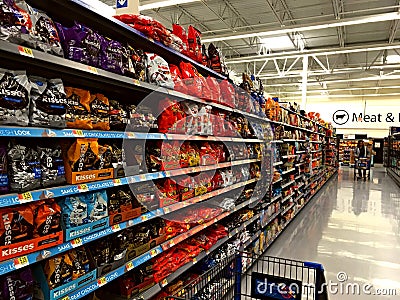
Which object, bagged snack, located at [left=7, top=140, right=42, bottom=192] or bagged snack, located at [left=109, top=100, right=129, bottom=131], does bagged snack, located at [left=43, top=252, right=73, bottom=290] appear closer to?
bagged snack, located at [left=7, top=140, right=42, bottom=192]

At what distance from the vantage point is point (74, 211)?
1.65m

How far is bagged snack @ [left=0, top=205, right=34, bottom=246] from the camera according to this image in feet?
4.34

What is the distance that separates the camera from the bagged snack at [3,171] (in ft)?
4.37

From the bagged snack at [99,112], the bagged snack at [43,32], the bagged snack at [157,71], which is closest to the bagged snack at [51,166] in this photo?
the bagged snack at [99,112]

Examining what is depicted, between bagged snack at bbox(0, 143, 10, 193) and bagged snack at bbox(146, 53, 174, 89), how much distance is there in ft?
3.61

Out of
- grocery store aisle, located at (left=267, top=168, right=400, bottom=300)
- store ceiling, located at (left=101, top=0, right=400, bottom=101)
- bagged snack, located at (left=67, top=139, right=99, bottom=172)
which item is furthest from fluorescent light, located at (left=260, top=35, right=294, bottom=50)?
bagged snack, located at (left=67, top=139, right=99, bottom=172)

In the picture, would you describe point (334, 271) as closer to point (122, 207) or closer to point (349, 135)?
point (122, 207)

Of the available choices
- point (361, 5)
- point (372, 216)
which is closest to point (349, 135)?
point (361, 5)

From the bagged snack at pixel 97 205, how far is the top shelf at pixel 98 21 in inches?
40.3

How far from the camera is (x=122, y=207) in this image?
6.60ft

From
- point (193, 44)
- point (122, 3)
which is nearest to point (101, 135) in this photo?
point (193, 44)

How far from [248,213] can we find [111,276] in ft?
8.53

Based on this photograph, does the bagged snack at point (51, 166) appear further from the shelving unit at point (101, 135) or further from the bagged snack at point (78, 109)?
the bagged snack at point (78, 109)

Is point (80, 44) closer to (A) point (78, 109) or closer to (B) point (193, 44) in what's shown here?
(A) point (78, 109)
